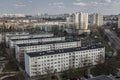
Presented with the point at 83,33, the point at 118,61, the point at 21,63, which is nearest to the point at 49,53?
the point at 21,63

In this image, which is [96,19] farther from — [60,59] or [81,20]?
[60,59]

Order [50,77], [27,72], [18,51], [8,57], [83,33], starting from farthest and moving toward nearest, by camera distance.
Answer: [83,33], [8,57], [18,51], [27,72], [50,77]

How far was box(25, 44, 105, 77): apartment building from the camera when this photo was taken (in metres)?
10.8

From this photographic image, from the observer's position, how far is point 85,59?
1237 centimetres

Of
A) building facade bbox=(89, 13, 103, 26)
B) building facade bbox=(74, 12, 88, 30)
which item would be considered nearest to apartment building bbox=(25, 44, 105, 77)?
building facade bbox=(74, 12, 88, 30)

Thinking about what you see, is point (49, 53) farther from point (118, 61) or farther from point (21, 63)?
point (118, 61)

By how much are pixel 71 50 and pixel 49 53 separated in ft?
5.27

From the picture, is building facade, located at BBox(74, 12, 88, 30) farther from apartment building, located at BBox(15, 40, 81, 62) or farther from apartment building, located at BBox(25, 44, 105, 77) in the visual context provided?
apartment building, located at BBox(25, 44, 105, 77)

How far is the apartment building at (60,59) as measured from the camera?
35.3ft

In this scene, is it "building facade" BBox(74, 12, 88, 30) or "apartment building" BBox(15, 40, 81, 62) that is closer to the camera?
"apartment building" BBox(15, 40, 81, 62)

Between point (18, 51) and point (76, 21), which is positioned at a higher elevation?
point (76, 21)

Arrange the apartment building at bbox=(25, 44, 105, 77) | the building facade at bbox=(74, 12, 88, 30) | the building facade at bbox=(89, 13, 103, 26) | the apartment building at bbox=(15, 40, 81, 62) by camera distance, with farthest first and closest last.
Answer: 1. the building facade at bbox=(89, 13, 103, 26)
2. the building facade at bbox=(74, 12, 88, 30)
3. the apartment building at bbox=(15, 40, 81, 62)
4. the apartment building at bbox=(25, 44, 105, 77)

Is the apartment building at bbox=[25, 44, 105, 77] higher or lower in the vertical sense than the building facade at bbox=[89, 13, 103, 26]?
lower

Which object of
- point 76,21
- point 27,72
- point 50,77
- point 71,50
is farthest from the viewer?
point 76,21
